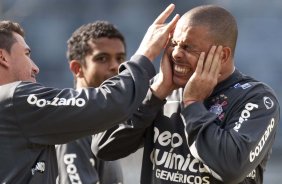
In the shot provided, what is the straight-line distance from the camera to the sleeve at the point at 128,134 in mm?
4059

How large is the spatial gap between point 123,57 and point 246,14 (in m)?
5.29

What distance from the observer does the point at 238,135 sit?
A: 149 inches

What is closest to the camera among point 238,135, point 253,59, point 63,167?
point 238,135

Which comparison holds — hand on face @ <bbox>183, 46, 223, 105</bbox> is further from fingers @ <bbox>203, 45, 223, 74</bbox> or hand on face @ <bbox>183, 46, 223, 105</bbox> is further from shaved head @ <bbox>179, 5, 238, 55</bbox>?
shaved head @ <bbox>179, 5, 238, 55</bbox>

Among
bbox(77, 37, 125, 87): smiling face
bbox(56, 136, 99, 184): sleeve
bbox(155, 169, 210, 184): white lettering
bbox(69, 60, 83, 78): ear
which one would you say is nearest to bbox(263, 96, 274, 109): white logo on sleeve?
bbox(155, 169, 210, 184): white lettering

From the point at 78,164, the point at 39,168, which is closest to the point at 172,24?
the point at 39,168

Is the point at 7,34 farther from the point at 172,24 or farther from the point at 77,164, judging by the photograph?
the point at 77,164

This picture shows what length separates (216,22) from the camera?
4.05 metres

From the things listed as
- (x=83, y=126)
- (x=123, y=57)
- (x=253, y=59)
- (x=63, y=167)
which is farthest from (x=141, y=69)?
(x=253, y=59)

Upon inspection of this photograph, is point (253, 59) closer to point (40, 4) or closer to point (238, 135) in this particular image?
point (40, 4)

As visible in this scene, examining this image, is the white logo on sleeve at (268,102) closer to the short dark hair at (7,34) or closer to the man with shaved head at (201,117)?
the man with shaved head at (201,117)

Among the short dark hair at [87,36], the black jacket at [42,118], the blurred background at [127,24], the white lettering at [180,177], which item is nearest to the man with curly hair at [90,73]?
the short dark hair at [87,36]

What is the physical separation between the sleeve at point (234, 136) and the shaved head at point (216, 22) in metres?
0.32

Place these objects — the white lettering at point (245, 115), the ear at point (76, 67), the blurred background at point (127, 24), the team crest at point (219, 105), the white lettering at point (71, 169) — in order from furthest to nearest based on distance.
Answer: the blurred background at point (127, 24), the ear at point (76, 67), the white lettering at point (71, 169), the team crest at point (219, 105), the white lettering at point (245, 115)
